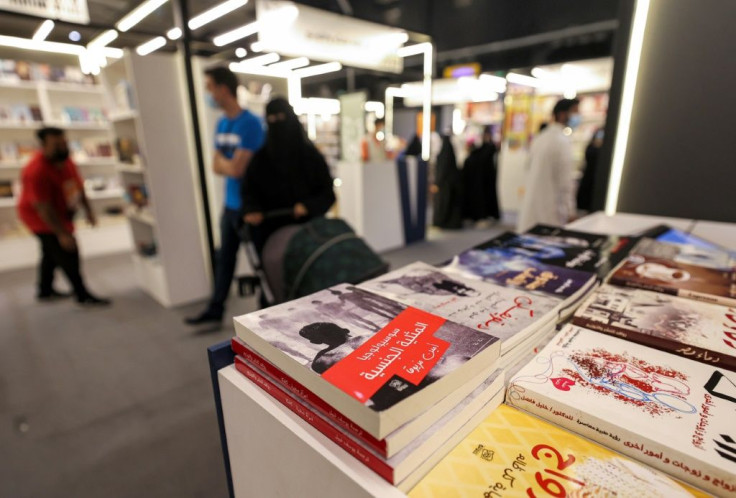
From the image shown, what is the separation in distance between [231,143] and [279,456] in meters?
2.57

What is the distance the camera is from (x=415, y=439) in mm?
479

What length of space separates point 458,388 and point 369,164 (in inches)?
172

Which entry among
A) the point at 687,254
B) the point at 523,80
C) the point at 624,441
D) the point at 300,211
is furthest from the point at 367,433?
the point at 523,80

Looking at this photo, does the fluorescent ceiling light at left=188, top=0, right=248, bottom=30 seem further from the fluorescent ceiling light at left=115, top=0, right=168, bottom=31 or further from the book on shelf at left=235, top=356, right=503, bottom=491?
the book on shelf at left=235, top=356, right=503, bottom=491

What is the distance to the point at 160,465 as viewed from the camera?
174 centimetres

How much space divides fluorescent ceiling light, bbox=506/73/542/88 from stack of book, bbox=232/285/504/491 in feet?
27.1

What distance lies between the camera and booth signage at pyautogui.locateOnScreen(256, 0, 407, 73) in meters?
3.29

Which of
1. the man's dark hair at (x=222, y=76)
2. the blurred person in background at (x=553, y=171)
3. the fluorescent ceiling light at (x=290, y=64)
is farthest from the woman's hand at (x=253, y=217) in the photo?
the fluorescent ceiling light at (x=290, y=64)

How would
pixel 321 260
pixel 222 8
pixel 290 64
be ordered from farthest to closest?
pixel 290 64
pixel 222 8
pixel 321 260

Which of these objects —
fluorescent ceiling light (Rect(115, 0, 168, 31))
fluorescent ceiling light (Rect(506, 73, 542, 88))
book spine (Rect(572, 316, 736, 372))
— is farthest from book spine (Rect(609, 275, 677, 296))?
fluorescent ceiling light (Rect(506, 73, 542, 88))

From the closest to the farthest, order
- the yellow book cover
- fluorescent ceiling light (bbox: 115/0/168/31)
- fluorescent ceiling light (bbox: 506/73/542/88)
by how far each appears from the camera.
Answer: the yellow book cover, fluorescent ceiling light (bbox: 115/0/168/31), fluorescent ceiling light (bbox: 506/73/542/88)

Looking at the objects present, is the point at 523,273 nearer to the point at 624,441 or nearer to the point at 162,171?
the point at 624,441

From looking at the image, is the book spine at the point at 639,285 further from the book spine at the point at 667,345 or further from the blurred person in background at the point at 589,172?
the blurred person in background at the point at 589,172

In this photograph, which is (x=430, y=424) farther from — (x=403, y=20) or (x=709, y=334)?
(x=403, y=20)
